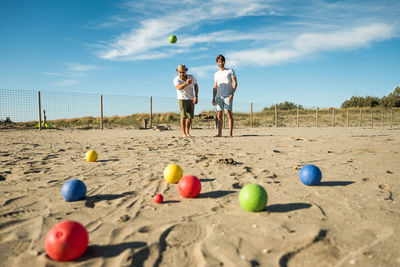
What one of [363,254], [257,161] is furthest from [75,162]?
[363,254]

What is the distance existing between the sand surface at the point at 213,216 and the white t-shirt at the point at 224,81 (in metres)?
3.44

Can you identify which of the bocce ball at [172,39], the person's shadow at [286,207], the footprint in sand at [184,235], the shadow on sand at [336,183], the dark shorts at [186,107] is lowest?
the footprint in sand at [184,235]

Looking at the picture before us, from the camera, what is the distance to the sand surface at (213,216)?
1.66 meters

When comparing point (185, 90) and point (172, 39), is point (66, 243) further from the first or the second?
point (172, 39)

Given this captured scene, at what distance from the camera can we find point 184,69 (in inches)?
280

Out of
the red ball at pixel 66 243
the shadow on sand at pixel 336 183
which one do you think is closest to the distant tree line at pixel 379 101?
the shadow on sand at pixel 336 183

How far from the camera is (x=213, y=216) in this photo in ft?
7.39

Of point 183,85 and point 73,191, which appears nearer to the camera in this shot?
point 73,191

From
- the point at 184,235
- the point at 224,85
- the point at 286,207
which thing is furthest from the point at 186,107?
the point at 184,235

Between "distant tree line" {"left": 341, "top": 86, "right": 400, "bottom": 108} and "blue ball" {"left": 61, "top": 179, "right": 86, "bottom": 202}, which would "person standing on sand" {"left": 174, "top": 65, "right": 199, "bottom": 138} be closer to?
"blue ball" {"left": 61, "top": 179, "right": 86, "bottom": 202}

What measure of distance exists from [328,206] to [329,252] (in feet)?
2.73

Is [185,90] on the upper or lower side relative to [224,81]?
lower

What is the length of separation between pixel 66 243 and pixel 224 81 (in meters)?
6.16

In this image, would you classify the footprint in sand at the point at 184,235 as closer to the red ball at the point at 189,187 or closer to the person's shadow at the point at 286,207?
the red ball at the point at 189,187
